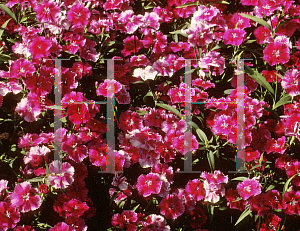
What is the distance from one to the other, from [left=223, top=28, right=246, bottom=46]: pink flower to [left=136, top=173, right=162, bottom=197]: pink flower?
3.21 feet

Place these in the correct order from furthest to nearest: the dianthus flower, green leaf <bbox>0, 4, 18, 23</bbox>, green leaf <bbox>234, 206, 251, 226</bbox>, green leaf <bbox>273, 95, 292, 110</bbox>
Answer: green leaf <bbox>0, 4, 18, 23</bbox> → green leaf <bbox>273, 95, 292, 110</bbox> → green leaf <bbox>234, 206, 251, 226</bbox> → the dianthus flower

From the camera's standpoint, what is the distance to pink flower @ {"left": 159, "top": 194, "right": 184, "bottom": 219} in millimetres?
1867

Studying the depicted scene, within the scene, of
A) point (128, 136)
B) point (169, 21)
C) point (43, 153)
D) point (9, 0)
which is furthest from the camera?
point (169, 21)

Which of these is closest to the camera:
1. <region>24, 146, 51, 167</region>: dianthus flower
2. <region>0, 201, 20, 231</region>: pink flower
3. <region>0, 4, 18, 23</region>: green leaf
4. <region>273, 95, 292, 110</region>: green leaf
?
<region>0, 201, 20, 231</region>: pink flower

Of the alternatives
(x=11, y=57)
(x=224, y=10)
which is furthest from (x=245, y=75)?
(x=11, y=57)

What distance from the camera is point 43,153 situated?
1.79 m

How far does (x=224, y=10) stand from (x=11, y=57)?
155 centimetres

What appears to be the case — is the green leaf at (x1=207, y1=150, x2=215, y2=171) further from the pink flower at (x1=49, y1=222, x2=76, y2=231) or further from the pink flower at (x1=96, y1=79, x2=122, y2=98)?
the pink flower at (x1=49, y1=222, x2=76, y2=231)

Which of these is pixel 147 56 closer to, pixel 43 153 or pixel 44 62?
pixel 44 62
